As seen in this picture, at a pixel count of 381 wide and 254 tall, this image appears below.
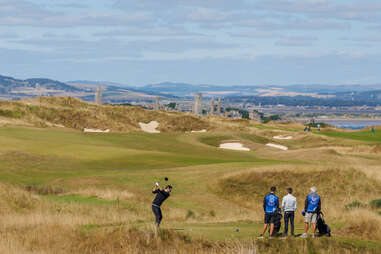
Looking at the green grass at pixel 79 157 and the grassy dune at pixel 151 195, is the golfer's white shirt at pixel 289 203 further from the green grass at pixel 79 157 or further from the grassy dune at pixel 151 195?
the green grass at pixel 79 157

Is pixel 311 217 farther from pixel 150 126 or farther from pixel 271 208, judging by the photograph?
pixel 150 126

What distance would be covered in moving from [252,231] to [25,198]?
11360 millimetres

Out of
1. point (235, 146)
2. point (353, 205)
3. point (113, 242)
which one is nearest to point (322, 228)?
point (113, 242)

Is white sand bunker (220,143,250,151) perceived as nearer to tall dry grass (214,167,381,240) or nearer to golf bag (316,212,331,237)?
tall dry grass (214,167,381,240)

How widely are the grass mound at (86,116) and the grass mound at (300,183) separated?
51061mm

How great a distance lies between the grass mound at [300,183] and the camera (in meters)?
37.9

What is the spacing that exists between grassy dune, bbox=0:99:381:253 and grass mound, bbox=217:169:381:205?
0.21ft

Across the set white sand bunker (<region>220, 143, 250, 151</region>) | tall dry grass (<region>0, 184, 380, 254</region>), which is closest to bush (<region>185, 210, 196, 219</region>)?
tall dry grass (<region>0, 184, 380, 254</region>)

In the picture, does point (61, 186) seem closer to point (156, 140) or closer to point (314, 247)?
point (314, 247)

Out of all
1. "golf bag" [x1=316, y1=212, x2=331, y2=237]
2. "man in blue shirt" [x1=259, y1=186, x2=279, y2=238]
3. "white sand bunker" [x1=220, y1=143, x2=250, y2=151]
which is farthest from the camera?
"white sand bunker" [x1=220, y1=143, x2=250, y2=151]

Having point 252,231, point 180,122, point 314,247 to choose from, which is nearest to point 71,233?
point 252,231

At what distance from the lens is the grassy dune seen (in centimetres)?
2014

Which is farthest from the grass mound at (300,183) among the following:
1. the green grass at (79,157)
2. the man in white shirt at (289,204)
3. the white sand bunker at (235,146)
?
the white sand bunker at (235,146)

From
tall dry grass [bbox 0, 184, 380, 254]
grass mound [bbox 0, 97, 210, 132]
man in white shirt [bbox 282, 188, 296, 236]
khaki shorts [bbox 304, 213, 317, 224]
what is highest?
man in white shirt [bbox 282, 188, 296, 236]
